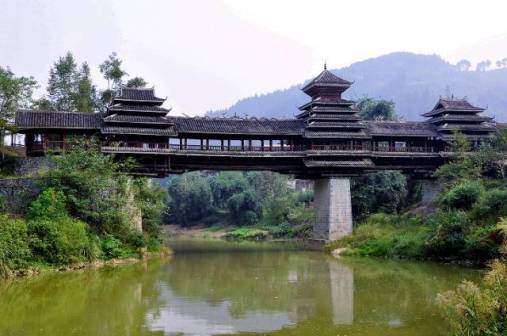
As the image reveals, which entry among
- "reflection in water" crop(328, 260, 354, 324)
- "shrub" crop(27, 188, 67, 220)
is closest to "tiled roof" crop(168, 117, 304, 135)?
"shrub" crop(27, 188, 67, 220)

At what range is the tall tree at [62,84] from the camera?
51.5 m

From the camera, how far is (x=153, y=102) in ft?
119

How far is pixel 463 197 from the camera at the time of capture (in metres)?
30.4

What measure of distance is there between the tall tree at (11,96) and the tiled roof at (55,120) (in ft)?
12.5

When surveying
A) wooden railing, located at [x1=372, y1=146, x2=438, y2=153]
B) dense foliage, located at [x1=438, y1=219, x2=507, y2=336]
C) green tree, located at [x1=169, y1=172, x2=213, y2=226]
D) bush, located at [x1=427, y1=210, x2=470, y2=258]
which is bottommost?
green tree, located at [x1=169, y1=172, x2=213, y2=226]

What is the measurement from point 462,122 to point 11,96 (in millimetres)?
34112

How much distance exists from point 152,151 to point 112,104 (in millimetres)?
4122

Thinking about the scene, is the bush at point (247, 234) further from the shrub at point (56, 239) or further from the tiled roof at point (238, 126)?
the shrub at point (56, 239)

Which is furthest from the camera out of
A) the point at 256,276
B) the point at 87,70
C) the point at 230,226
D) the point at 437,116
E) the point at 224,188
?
the point at 224,188

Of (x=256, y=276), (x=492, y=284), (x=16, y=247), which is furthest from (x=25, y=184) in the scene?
(x=492, y=284)

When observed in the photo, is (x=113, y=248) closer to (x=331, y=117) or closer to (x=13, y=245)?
(x=13, y=245)

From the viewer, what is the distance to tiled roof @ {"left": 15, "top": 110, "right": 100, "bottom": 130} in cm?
3397

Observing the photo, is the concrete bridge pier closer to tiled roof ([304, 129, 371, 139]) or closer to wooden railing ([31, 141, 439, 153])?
wooden railing ([31, 141, 439, 153])

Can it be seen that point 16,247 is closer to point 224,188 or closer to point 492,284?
point 492,284
